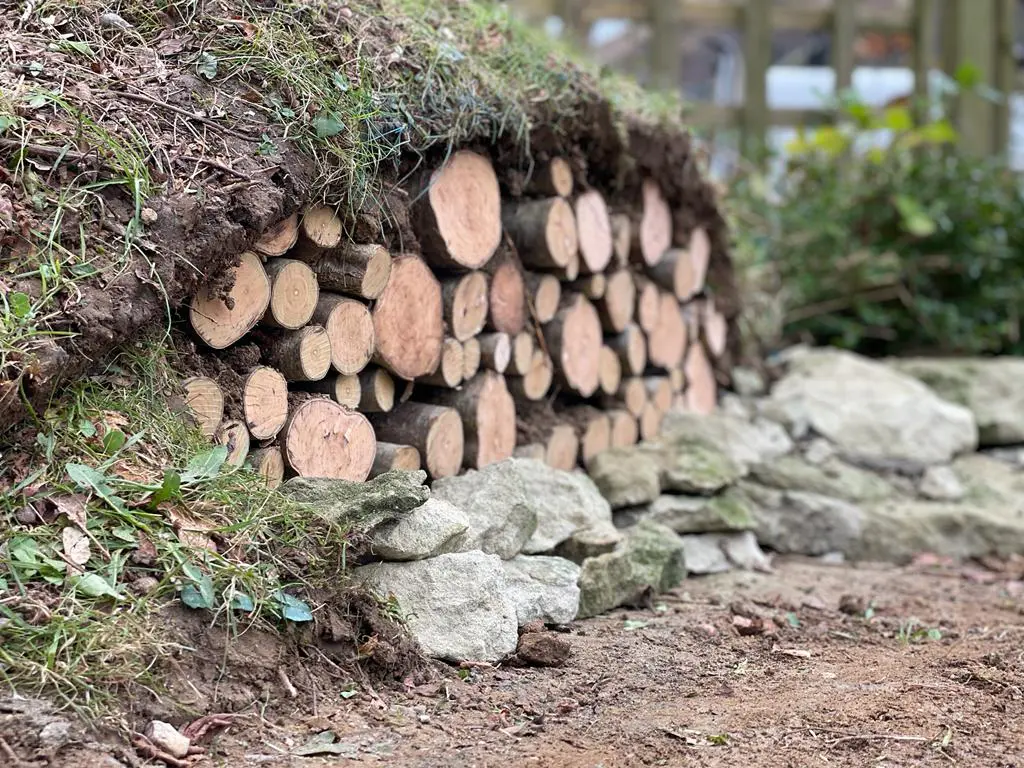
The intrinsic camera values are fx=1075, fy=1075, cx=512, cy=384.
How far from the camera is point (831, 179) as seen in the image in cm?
602

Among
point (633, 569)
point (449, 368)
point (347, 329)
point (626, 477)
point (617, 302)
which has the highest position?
point (617, 302)

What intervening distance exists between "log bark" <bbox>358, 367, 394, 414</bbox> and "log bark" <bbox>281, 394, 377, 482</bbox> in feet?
0.35

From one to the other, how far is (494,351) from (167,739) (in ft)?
5.21

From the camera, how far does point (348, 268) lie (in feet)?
8.35

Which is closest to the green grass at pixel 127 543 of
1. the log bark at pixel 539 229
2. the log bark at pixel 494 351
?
the log bark at pixel 494 351

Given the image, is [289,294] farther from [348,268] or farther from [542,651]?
[542,651]

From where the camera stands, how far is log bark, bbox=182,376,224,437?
2199 millimetres

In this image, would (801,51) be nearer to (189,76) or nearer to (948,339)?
(948,339)

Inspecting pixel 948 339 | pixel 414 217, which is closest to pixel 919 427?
pixel 948 339

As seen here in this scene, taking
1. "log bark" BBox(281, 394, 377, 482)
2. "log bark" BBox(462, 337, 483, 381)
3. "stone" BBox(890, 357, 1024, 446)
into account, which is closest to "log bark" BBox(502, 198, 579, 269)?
"log bark" BBox(462, 337, 483, 381)

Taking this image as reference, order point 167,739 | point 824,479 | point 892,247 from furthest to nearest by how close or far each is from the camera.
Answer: point 892,247 < point 824,479 < point 167,739

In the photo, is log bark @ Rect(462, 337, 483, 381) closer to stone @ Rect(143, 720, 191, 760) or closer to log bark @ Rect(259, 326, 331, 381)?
log bark @ Rect(259, 326, 331, 381)

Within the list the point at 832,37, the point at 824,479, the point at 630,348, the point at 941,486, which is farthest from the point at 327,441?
the point at 832,37

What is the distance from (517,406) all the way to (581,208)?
0.67m
